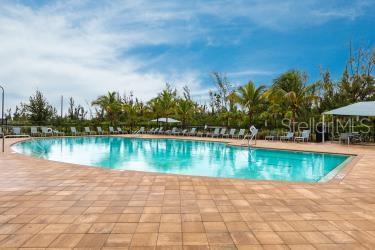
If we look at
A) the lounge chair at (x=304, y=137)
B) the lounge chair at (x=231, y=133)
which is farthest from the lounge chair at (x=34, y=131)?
the lounge chair at (x=304, y=137)

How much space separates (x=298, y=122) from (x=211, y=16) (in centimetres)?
890

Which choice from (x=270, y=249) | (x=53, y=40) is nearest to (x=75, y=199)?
(x=270, y=249)

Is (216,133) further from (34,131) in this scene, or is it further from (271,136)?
(34,131)

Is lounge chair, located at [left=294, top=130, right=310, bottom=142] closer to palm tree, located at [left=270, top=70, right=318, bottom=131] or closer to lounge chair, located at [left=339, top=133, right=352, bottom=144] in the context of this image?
palm tree, located at [left=270, top=70, right=318, bottom=131]

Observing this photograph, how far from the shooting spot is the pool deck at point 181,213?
296 cm

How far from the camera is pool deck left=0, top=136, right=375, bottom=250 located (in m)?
2.96

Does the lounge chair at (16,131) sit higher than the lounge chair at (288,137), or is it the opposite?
the lounge chair at (16,131)

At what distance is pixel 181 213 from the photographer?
382 centimetres

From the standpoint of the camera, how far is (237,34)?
20391mm

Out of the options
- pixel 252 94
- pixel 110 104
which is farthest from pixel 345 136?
pixel 110 104

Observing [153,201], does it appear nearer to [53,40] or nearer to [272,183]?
[272,183]

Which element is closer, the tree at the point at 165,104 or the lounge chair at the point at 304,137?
the lounge chair at the point at 304,137

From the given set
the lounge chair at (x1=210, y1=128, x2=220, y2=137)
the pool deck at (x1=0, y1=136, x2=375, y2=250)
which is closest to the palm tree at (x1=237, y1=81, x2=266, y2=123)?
the lounge chair at (x1=210, y1=128, x2=220, y2=137)

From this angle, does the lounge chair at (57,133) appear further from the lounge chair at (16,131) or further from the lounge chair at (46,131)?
the lounge chair at (16,131)
